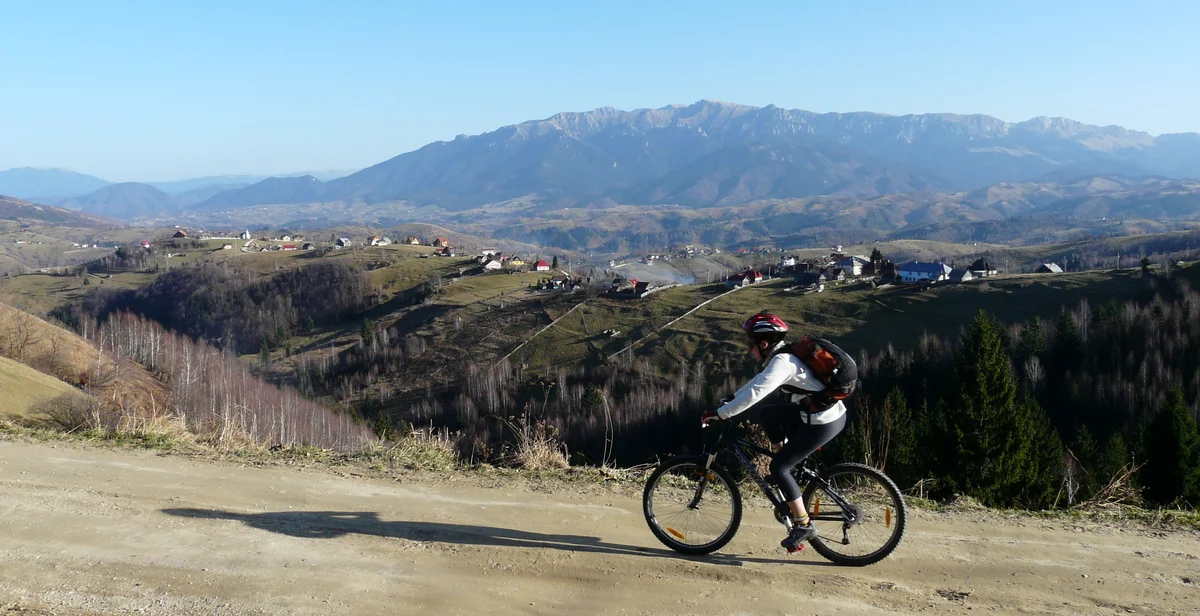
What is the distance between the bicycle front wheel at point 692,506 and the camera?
7340 mm

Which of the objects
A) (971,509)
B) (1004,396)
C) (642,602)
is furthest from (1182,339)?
(642,602)

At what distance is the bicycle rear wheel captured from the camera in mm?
7047

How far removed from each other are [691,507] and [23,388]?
86.7 feet

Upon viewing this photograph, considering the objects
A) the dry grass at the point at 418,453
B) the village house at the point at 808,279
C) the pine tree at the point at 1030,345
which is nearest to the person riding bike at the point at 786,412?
the dry grass at the point at 418,453

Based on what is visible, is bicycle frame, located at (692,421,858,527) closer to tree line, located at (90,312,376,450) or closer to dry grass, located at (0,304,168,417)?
tree line, located at (90,312,376,450)

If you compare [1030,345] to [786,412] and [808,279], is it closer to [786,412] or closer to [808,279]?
[808,279]

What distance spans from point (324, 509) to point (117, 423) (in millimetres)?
6221

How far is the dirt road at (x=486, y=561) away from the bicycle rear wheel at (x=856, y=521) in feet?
0.57

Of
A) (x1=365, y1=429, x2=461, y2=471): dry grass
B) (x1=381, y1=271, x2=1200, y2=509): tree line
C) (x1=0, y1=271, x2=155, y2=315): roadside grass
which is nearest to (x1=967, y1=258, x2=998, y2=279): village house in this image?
(x1=381, y1=271, x2=1200, y2=509): tree line

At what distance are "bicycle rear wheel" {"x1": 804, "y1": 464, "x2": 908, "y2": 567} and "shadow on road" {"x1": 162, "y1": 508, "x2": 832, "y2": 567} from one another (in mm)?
232

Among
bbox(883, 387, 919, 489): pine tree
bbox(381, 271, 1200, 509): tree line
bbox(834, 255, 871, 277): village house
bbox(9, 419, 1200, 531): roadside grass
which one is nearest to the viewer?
bbox(9, 419, 1200, 531): roadside grass

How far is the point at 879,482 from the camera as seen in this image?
7297 millimetres

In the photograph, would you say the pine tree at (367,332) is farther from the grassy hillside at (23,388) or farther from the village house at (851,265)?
the grassy hillside at (23,388)

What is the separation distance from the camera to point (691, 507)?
7512mm
